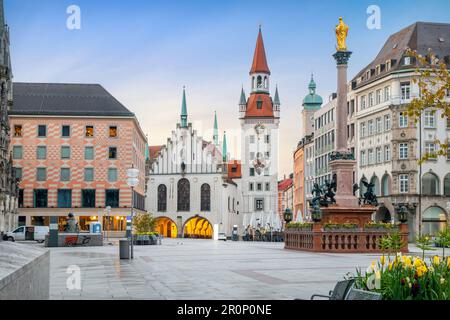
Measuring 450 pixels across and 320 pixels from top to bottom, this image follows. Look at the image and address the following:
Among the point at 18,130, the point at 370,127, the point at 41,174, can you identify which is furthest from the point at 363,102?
the point at 18,130

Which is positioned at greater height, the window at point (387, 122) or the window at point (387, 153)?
the window at point (387, 122)

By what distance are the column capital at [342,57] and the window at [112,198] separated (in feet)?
149

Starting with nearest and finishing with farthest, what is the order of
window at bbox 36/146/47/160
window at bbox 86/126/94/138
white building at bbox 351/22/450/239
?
white building at bbox 351/22/450/239 < window at bbox 36/146/47/160 < window at bbox 86/126/94/138

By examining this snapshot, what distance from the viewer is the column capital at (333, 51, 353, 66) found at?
40.2 metres

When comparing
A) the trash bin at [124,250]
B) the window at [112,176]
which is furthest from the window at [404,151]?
the trash bin at [124,250]

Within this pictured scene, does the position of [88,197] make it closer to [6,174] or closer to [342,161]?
[6,174]

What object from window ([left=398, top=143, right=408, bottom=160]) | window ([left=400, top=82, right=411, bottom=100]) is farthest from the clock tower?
→ window ([left=400, top=82, right=411, bottom=100])

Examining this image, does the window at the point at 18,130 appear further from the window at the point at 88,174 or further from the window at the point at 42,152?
the window at the point at 88,174

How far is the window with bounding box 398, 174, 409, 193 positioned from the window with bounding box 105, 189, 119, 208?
3060 cm

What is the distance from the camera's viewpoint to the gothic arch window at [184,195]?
110 meters

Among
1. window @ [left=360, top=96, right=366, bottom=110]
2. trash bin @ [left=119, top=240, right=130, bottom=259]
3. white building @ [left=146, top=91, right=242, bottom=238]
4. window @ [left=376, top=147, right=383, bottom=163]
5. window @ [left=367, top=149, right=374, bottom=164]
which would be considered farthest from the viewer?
white building @ [left=146, top=91, right=242, bottom=238]

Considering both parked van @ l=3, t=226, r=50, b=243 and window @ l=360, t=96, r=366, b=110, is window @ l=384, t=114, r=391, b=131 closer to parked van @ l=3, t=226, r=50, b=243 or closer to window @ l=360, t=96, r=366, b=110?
window @ l=360, t=96, r=366, b=110
